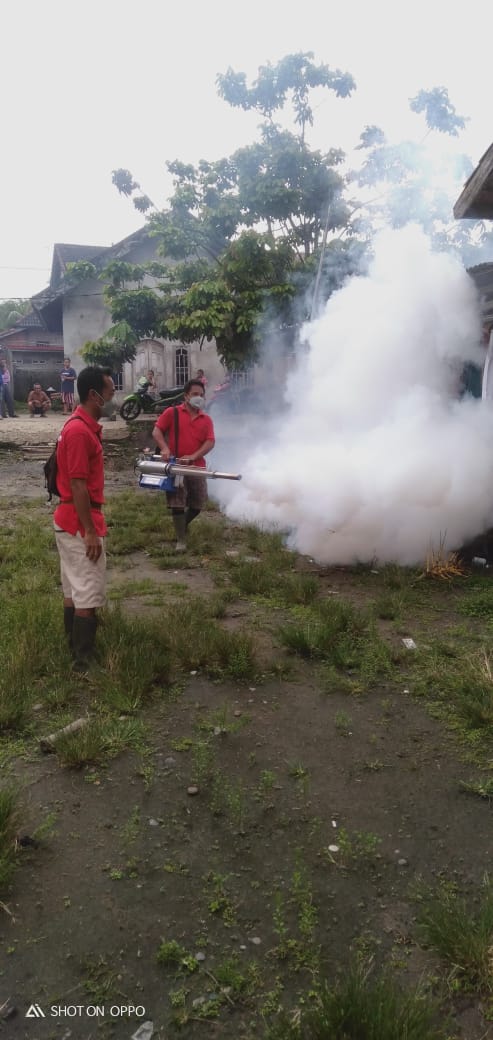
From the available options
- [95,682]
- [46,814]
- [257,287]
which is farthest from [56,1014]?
[257,287]

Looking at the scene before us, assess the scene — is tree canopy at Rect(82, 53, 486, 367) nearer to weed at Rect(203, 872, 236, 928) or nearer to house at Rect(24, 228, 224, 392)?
house at Rect(24, 228, 224, 392)

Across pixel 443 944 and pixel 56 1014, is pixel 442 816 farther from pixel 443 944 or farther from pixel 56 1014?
pixel 56 1014

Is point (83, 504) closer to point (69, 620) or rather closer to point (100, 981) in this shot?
point (69, 620)

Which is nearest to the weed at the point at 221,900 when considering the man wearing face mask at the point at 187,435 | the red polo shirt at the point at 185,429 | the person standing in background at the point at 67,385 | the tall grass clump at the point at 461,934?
the tall grass clump at the point at 461,934

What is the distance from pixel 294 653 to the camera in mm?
4766

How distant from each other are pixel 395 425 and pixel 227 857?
5082 mm

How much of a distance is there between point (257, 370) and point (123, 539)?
31.7 feet

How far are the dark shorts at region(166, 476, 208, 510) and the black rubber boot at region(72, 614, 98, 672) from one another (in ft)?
9.76

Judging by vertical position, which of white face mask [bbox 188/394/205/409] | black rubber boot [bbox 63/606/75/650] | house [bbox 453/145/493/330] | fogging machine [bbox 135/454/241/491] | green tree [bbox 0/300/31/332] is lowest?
black rubber boot [bbox 63/606/75/650]

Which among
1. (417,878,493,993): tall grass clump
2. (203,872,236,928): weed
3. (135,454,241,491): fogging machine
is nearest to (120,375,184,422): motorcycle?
(135,454,241,491): fogging machine

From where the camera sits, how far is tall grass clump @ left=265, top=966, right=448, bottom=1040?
190cm

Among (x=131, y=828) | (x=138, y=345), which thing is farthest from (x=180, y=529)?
(x=138, y=345)

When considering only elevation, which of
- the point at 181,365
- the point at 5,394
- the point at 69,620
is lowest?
the point at 69,620

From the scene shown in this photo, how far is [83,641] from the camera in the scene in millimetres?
4250
